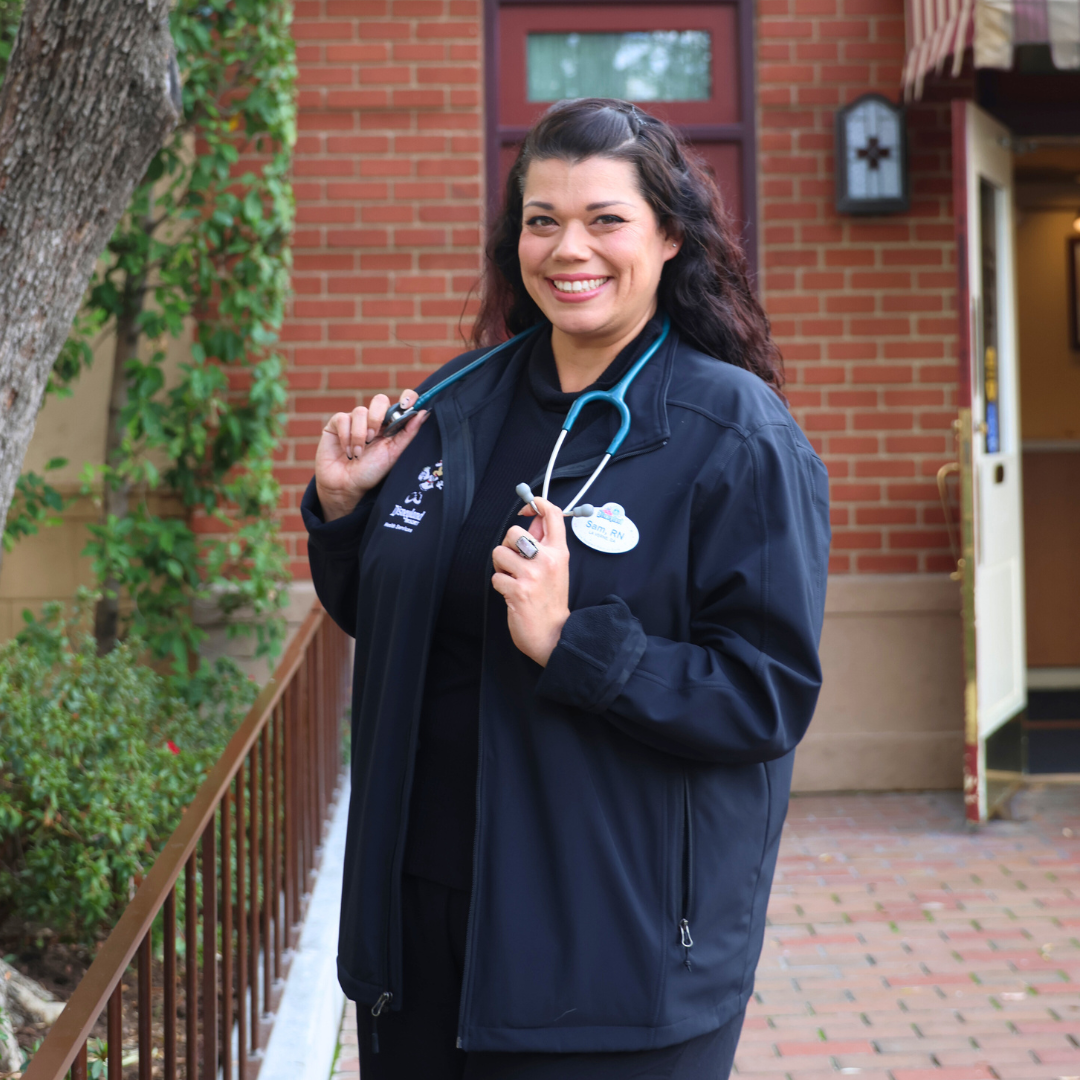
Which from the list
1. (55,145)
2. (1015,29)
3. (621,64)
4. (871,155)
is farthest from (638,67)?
(55,145)

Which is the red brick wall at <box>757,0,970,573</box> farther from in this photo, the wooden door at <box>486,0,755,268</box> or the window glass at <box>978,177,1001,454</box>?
the window glass at <box>978,177,1001,454</box>

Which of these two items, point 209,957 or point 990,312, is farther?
point 990,312

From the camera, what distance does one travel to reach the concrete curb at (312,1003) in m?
2.73

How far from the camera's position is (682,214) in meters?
1.72

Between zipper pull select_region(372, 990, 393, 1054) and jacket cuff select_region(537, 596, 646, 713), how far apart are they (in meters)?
0.46

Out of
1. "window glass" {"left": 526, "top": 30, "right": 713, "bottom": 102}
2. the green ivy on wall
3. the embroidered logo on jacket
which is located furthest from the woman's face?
"window glass" {"left": 526, "top": 30, "right": 713, "bottom": 102}

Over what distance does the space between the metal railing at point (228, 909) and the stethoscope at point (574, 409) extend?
744 millimetres

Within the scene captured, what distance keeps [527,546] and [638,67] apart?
4.47 m

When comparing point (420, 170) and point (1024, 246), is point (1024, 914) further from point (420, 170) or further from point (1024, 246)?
point (1024, 246)

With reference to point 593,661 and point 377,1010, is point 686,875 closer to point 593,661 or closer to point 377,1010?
point 593,661

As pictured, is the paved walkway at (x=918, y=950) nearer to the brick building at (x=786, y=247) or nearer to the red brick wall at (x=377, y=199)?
the brick building at (x=786, y=247)

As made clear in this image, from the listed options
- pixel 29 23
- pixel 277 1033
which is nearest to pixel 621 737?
pixel 277 1033

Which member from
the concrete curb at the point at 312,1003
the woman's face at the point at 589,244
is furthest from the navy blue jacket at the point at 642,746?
the concrete curb at the point at 312,1003

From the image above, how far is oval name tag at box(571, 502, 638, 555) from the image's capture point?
152 centimetres
